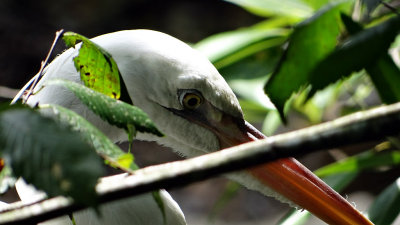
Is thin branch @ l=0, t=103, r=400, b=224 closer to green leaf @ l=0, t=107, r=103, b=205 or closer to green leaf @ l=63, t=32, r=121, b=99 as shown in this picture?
green leaf @ l=0, t=107, r=103, b=205

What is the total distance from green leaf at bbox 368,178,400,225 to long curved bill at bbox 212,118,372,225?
0.83ft

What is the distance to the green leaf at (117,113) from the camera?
0.63 meters

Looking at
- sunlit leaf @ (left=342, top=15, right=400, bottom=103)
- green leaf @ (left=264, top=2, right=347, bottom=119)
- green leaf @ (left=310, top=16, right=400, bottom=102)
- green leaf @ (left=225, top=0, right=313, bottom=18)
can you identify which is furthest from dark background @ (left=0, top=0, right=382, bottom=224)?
green leaf @ (left=310, top=16, right=400, bottom=102)

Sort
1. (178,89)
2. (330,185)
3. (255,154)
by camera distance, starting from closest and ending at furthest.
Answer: (255,154), (178,89), (330,185)

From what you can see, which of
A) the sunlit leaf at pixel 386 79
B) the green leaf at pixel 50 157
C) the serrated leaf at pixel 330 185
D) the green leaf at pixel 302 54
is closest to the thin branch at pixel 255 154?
the green leaf at pixel 50 157

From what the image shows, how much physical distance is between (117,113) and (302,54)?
0.96ft

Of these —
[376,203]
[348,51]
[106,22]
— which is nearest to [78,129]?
[348,51]

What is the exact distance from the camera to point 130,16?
208 inches

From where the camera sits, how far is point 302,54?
80 cm

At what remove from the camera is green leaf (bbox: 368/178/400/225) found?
56.1 inches

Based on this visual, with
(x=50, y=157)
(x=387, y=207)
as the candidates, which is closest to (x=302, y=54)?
(x=50, y=157)

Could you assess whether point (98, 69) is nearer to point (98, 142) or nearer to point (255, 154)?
point (98, 142)

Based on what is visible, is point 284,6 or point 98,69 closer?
point 98,69

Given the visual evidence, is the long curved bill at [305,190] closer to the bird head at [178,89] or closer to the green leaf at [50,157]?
the bird head at [178,89]
